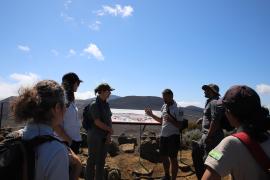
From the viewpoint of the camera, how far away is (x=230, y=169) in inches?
93.4

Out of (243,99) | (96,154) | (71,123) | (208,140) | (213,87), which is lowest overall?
(96,154)

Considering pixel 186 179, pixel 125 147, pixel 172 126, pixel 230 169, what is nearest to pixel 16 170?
pixel 230 169

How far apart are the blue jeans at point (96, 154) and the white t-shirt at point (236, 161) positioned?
461 centimetres

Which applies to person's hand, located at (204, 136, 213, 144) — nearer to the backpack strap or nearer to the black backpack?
the black backpack

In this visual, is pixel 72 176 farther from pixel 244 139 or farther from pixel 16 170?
pixel 244 139

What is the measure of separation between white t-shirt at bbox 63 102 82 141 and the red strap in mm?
3055

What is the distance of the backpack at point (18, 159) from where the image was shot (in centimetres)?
212

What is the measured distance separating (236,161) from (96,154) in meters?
4.72

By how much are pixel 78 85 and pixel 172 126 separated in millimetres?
2966

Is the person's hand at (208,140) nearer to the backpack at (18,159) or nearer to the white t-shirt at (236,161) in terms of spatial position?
the white t-shirt at (236,161)

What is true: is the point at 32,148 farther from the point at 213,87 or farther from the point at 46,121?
the point at 213,87

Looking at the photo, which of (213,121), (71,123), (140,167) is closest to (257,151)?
(71,123)

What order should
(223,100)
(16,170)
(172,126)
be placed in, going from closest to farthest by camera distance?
(16,170), (223,100), (172,126)

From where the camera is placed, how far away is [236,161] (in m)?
2.37
